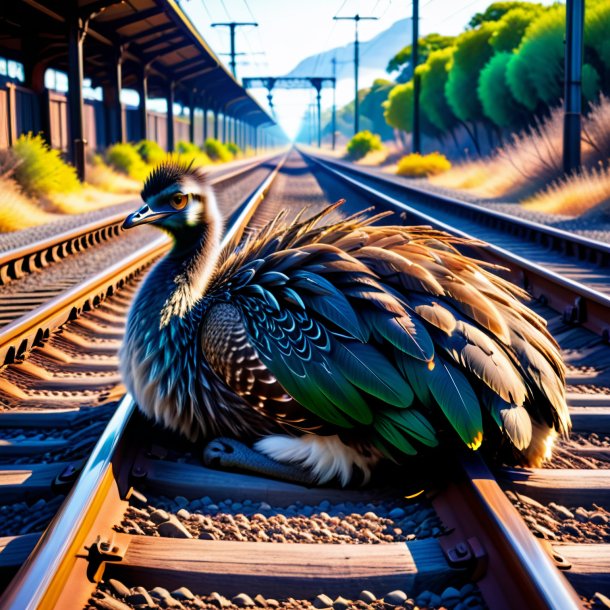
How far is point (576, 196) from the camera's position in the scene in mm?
15211

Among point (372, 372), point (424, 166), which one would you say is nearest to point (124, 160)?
point (424, 166)

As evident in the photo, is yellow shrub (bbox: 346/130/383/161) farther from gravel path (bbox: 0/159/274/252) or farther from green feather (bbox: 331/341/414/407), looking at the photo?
green feather (bbox: 331/341/414/407)

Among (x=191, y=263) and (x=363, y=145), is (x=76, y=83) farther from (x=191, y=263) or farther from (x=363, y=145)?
(x=363, y=145)

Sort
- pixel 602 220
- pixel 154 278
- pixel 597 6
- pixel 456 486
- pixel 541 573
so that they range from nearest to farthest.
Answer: pixel 541 573 → pixel 456 486 → pixel 154 278 → pixel 602 220 → pixel 597 6

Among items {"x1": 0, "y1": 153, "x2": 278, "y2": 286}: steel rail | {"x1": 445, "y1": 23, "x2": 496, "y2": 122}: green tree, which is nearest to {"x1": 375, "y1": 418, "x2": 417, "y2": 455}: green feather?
{"x1": 0, "y1": 153, "x2": 278, "y2": 286}: steel rail

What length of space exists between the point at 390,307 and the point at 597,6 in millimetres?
21839

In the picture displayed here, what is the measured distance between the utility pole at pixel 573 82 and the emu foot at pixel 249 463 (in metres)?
13.7

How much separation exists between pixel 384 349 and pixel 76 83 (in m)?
18.9

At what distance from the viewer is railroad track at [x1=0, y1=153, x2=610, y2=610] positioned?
2.34 metres

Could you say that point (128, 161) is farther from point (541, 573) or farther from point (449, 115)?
point (541, 573)

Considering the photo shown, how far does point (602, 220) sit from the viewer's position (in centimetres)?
1298

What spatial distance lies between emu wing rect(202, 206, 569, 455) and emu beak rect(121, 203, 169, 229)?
1.67 feet

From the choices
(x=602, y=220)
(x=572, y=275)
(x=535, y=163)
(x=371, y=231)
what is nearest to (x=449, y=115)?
→ (x=535, y=163)

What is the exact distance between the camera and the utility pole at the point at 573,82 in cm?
1475
